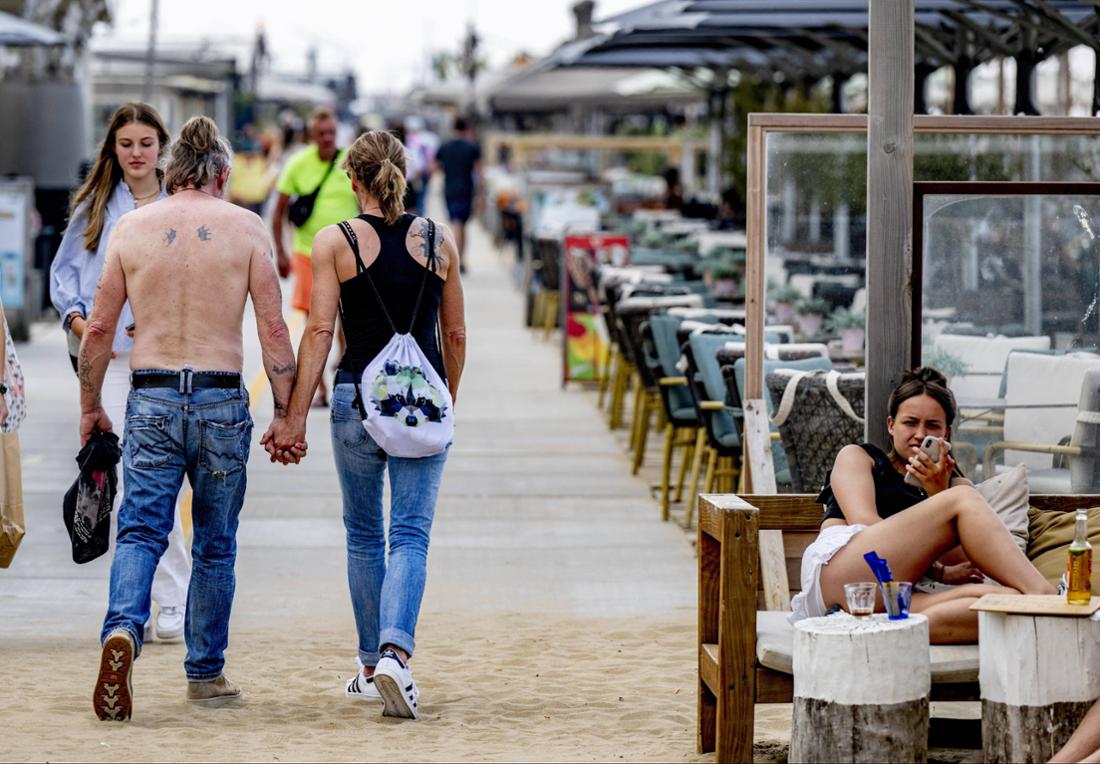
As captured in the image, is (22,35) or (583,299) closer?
(583,299)

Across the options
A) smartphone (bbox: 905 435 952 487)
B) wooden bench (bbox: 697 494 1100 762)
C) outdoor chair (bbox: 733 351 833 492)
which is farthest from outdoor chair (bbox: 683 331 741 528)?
wooden bench (bbox: 697 494 1100 762)

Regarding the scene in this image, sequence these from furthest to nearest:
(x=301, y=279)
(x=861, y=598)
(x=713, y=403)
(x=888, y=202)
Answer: (x=301, y=279), (x=713, y=403), (x=888, y=202), (x=861, y=598)

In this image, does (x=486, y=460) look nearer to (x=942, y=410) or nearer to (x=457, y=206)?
(x=942, y=410)

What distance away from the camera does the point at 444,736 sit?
18.8 ft

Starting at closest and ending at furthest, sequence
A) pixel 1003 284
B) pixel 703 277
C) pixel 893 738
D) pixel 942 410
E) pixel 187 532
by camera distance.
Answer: pixel 893 738, pixel 942 410, pixel 1003 284, pixel 187 532, pixel 703 277

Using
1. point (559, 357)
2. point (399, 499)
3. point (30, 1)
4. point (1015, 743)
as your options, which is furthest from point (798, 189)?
point (30, 1)

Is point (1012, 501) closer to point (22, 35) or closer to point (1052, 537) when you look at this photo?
point (1052, 537)

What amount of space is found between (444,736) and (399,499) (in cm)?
74

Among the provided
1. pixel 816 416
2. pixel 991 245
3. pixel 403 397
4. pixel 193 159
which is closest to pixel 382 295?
pixel 403 397

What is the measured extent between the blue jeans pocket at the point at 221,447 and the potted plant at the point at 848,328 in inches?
166

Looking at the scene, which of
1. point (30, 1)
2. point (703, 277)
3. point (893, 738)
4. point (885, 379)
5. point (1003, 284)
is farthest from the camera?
point (30, 1)

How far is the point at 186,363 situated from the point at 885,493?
83.1 inches

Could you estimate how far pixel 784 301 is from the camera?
30.0ft

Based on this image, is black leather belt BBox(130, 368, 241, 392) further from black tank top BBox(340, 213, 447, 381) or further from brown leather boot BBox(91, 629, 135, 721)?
brown leather boot BBox(91, 629, 135, 721)
